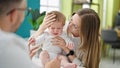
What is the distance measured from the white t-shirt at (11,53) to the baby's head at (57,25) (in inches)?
53.4

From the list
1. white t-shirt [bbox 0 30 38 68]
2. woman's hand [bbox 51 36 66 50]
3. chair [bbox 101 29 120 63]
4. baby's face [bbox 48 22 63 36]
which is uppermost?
white t-shirt [bbox 0 30 38 68]

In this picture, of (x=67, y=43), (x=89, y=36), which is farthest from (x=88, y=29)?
(x=67, y=43)

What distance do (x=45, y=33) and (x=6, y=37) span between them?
4.70 feet

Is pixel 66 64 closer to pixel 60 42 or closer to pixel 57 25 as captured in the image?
pixel 60 42

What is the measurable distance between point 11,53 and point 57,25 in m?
1.42

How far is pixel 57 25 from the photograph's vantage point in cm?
216

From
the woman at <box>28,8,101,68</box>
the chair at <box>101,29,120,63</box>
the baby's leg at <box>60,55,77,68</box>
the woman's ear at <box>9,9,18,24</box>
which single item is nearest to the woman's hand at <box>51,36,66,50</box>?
the woman at <box>28,8,101,68</box>

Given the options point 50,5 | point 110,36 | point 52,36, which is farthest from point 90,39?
point 110,36

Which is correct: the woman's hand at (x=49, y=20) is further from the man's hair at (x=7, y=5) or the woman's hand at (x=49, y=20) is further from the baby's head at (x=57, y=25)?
the man's hair at (x=7, y=5)

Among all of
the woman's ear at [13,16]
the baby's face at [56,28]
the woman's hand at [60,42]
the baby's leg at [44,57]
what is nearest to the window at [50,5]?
the baby's face at [56,28]

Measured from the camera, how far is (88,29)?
76.7 inches

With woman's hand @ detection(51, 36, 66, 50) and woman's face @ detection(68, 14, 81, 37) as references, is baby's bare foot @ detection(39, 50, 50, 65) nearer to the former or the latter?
woman's hand @ detection(51, 36, 66, 50)

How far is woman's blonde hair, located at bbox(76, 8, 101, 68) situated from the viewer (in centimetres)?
192

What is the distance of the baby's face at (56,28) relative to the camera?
216 centimetres
